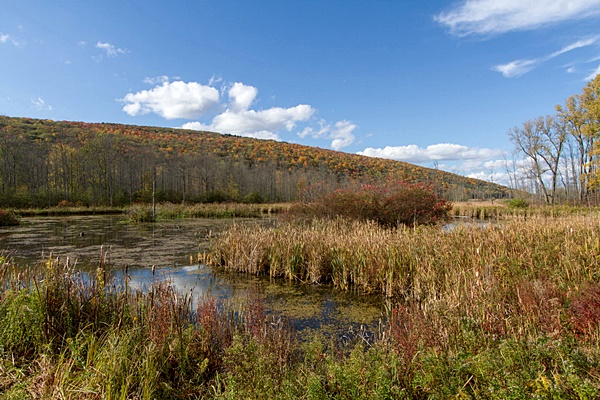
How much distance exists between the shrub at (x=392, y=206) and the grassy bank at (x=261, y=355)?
8559mm

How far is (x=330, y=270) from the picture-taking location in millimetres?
7508

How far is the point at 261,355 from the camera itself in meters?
2.79

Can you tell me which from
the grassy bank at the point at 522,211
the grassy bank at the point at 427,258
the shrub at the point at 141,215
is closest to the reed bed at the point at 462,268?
the grassy bank at the point at 427,258

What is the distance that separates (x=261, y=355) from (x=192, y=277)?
Answer: 212 inches

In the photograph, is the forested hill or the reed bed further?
the forested hill

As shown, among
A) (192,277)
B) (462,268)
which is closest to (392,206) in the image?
(462,268)

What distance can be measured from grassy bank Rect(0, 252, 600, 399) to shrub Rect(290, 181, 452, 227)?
28.1ft

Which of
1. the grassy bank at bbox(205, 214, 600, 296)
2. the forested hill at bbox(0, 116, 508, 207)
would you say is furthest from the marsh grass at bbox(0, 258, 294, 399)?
the forested hill at bbox(0, 116, 508, 207)

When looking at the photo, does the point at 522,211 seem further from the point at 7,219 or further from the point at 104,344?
the point at 7,219

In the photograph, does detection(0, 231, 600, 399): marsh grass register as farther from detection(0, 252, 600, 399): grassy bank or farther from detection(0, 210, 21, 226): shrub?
detection(0, 210, 21, 226): shrub

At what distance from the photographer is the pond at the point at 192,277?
5.13 m

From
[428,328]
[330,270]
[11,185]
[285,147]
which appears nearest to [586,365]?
[428,328]

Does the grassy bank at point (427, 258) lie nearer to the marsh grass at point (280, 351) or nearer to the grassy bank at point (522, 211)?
the marsh grass at point (280, 351)

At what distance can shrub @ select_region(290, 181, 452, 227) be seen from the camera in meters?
12.7
